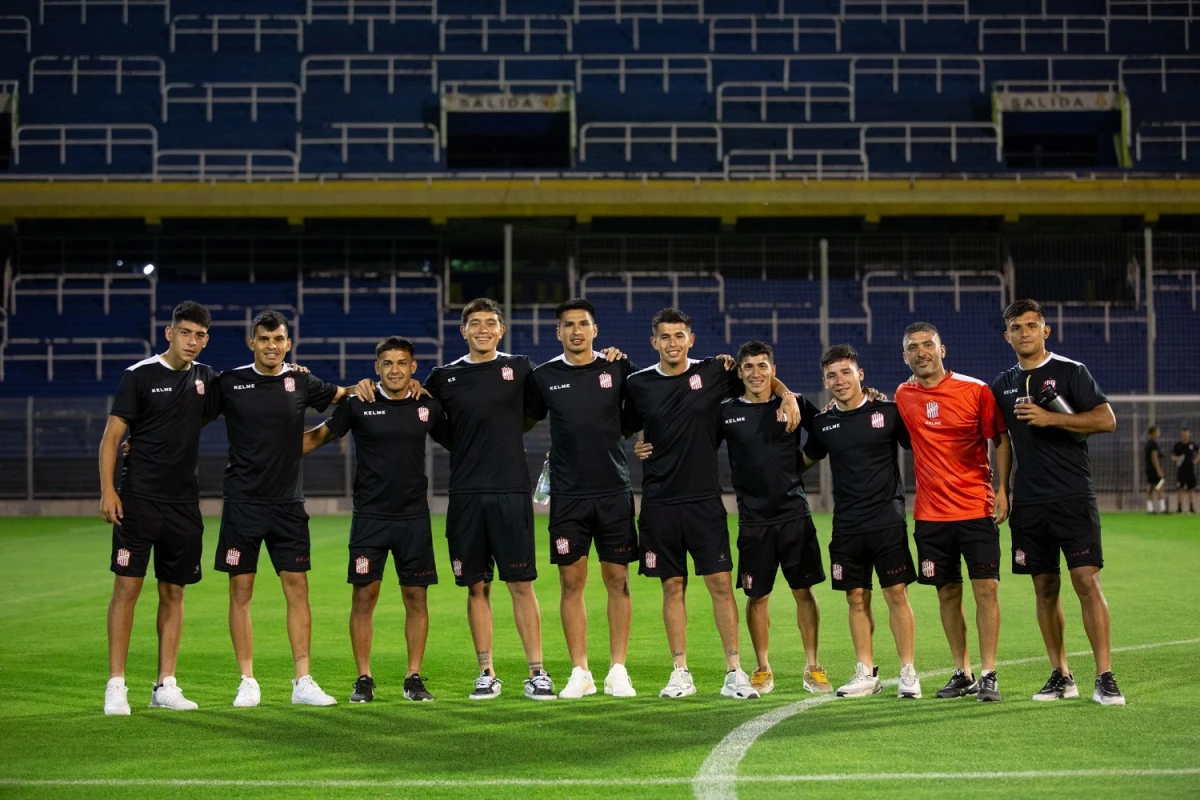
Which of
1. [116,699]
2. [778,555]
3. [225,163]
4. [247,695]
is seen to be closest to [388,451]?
[247,695]

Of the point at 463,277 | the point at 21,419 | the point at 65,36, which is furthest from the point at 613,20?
the point at 21,419

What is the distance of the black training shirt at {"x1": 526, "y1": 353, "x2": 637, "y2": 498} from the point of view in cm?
768

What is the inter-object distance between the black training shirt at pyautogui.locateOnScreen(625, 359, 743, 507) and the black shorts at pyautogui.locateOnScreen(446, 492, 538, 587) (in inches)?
29.9

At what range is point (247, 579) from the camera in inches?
292

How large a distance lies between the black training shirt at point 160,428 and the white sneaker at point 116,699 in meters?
1.02

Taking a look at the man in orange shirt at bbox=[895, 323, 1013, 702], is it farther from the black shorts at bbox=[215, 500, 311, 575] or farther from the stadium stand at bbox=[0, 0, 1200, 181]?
the stadium stand at bbox=[0, 0, 1200, 181]

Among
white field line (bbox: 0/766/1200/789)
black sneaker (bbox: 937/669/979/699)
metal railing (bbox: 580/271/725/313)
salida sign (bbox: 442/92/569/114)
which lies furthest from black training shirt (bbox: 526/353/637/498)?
salida sign (bbox: 442/92/569/114)

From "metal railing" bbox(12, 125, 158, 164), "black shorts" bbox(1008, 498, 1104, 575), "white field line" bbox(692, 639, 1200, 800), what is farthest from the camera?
"metal railing" bbox(12, 125, 158, 164)

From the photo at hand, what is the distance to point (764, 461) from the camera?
772 cm

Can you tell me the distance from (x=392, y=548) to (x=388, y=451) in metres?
0.56

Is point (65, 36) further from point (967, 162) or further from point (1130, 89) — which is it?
point (1130, 89)

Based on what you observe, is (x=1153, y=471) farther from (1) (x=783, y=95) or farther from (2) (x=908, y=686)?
(2) (x=908, y=686)

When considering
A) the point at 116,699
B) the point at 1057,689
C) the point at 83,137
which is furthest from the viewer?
the point at 83,137

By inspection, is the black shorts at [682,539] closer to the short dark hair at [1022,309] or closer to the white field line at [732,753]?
the white field line at [732,753]
